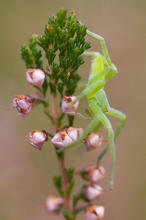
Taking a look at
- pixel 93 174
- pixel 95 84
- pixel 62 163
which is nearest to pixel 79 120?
pixel 93 174

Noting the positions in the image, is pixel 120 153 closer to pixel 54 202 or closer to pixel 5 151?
pixel 5 151

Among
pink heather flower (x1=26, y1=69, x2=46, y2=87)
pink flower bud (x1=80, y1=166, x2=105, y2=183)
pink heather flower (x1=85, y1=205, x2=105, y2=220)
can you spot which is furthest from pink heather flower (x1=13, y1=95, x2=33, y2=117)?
pink heather flower (x1=85, y1=205, x2=105, y2=220)

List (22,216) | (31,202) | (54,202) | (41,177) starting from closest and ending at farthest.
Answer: (54,202) < (22,216) < (31,202) < (41,177)

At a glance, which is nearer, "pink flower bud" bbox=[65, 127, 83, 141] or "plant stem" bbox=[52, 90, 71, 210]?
"pink flower bud" bbox=[65, 127, 83, 141]

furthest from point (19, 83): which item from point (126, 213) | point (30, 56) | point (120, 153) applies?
point (30, 56)

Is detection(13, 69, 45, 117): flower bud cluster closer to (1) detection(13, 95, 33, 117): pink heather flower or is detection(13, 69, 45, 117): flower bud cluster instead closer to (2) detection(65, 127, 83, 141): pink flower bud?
(1) detection(13, 95, 33, 117): pink heather flower

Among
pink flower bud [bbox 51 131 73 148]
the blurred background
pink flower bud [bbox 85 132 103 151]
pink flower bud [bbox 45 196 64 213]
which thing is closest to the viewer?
pink flower bud [bbox 51 131 73 148]

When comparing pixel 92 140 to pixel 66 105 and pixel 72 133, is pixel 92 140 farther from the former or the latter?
pixel 66 105
